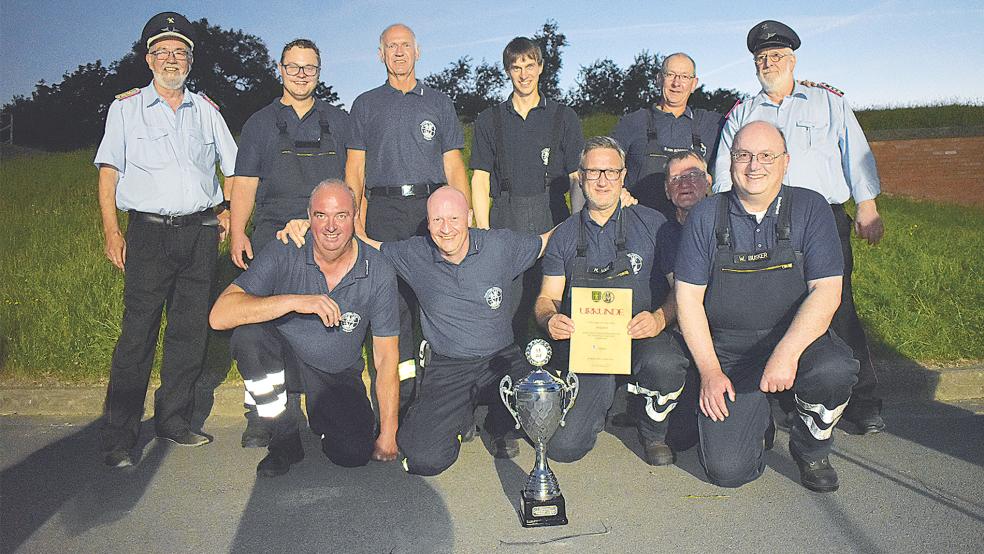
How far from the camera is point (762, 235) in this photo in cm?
423

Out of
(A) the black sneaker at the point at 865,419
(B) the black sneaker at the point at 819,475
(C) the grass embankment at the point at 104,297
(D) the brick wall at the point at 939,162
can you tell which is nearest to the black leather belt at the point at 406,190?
(C) the grass embankment at the point at 104,297

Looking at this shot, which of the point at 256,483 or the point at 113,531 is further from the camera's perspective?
the point at 256,483

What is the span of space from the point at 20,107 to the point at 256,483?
181ft

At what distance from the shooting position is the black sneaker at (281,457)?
14.3ft

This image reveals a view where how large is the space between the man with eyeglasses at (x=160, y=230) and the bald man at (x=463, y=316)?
705mm

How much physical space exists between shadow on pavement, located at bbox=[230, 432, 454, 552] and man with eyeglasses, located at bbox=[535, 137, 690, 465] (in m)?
0.89

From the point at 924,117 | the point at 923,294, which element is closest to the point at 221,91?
the point at 924,117

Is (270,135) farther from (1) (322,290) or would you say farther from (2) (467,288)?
(2) (467,288)

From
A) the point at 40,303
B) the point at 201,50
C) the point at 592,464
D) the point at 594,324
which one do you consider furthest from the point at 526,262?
the point at 201,50

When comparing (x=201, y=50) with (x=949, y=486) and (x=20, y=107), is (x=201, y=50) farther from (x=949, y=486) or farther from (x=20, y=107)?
(x=949, y=486)

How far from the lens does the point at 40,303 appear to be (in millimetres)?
7578

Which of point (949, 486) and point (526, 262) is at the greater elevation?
point (526, 262)

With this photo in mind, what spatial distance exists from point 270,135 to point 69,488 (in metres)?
Result: 2.31

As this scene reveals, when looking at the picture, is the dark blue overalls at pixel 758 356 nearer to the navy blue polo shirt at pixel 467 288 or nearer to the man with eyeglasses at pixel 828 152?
the man with eyeglasses at pixel 828 152
